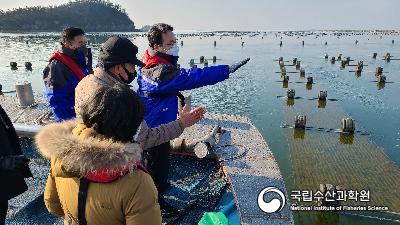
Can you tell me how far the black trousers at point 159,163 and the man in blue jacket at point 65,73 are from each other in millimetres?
1351

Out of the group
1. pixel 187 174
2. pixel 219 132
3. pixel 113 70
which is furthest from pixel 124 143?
pixel 219 132

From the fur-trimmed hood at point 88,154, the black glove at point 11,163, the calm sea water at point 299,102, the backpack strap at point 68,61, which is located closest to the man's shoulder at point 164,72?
the backpack strap at point 68,61

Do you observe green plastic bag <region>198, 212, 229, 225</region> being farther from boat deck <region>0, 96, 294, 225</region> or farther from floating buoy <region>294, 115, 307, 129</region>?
floating buoy <region>294, 115, 307, 129</region>

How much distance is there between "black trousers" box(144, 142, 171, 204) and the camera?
4.50m

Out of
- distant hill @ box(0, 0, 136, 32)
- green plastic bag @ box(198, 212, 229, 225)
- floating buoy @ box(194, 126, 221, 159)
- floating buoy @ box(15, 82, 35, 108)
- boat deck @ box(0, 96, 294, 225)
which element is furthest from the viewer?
distant hill @ box(0, 0, 136, 32)

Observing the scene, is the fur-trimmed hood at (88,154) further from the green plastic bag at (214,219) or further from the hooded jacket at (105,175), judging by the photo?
the green plastic bag at (214,219)

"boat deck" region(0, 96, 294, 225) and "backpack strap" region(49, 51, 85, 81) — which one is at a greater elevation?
"backpack strap" region(49, 51, 85, 81)

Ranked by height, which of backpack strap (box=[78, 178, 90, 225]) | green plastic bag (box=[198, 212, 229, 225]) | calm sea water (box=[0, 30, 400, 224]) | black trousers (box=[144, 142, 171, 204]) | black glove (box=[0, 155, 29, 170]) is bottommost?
calm sea water (box=[0, 30, 400, 224])

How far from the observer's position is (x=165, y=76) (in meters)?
3.85

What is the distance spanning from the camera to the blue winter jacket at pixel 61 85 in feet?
14.6

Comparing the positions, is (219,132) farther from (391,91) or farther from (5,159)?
(391,91)

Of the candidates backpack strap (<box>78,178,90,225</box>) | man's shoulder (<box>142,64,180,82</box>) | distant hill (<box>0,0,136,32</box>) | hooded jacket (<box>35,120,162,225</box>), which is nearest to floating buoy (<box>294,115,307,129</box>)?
man's shoulder (<box>142,64,180,82</box>)

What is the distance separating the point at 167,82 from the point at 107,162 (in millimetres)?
2324

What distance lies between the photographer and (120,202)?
168 cm
